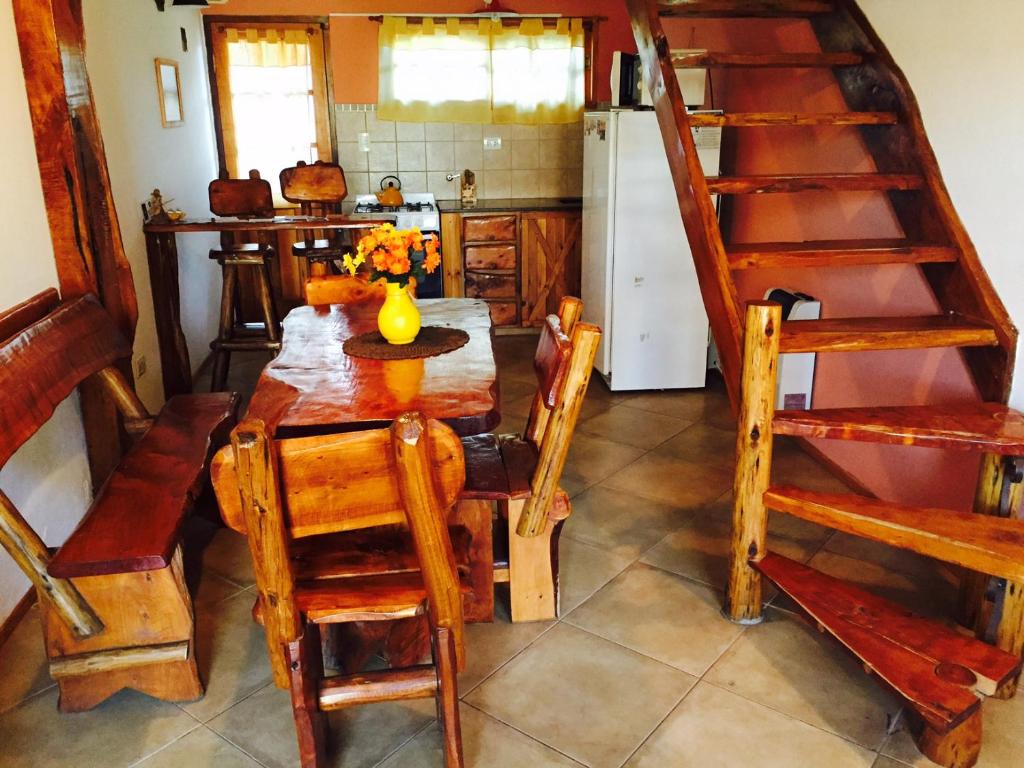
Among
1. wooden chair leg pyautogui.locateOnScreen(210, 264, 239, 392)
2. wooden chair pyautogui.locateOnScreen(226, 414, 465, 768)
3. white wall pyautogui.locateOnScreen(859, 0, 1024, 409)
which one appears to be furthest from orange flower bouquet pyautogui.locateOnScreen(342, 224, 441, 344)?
wooden chair leg pyautogui.locateOnScreen(210, 264, 239, 392)

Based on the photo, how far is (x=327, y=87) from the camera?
657cm

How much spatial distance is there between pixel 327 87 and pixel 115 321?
3.79m

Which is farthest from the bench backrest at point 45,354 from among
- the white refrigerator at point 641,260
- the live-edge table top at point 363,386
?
the white refrigerator at point 641,260

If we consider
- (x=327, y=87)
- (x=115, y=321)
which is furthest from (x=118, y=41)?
(x=327, y=87)

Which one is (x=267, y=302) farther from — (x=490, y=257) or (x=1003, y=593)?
(x=1003, y=593)

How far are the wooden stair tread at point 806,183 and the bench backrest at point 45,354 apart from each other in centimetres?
220

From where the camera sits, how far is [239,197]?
5090mm

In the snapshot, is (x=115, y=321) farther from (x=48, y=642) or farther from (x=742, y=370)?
(x=742, y=370)

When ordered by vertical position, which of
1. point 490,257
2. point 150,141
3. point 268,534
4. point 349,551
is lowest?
point 349,551

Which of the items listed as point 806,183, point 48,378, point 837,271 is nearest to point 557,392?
point 806,183

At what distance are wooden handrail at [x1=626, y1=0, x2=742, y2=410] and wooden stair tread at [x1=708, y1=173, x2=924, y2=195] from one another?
0.08 m

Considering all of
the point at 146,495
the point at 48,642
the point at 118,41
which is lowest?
the point at 48,642

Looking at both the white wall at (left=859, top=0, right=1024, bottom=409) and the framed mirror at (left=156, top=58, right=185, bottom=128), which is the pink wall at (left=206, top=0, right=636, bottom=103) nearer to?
the framed mirror at (left=156, top=58, right=185, bottom=128)

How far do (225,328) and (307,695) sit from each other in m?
3.38
